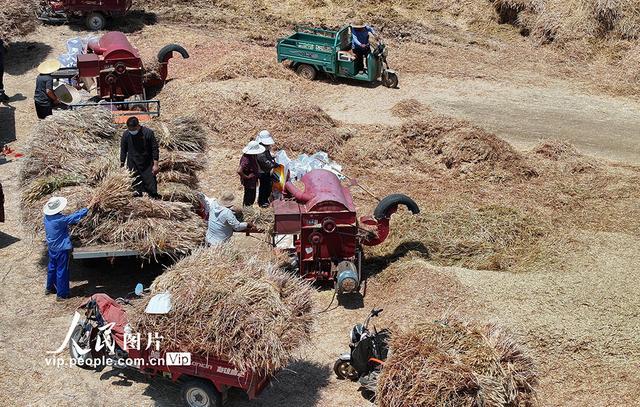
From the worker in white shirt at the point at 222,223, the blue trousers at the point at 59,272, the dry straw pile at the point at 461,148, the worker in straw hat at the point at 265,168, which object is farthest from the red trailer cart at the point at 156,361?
the dry straw pile at the point at 461,148

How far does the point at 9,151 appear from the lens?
652 inches

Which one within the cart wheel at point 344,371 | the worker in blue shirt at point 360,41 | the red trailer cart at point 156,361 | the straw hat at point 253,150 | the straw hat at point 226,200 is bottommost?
the cart wheel at point 344,371

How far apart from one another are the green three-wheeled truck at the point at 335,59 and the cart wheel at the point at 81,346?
13062 mm

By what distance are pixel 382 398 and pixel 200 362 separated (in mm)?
2006

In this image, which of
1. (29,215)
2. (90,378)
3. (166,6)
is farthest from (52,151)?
(166,6)

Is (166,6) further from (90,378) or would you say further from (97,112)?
(90,378)

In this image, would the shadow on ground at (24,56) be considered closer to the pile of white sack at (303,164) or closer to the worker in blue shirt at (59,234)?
the pile of white sack at (303,164)

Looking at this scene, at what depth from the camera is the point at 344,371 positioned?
9.52 metres

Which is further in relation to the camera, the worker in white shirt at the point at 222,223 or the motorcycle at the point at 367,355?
the worker in white shirt at the point at 222,223

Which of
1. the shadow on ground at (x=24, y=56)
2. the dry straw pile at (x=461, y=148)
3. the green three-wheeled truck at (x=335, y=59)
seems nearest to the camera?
the dry straw pile at (x=461, y=148)

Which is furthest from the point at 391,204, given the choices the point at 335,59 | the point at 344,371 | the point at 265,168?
the point at 335,59

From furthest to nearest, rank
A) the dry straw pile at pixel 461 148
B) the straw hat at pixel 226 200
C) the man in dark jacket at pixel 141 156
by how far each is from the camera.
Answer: the dry straw pile at pixel 461 148
the man in dark jacket at pixel 141 156
the straw hat at pixel 226 200

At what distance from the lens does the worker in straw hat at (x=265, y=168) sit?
13352 mm

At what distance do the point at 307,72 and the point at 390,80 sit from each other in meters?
2.32
